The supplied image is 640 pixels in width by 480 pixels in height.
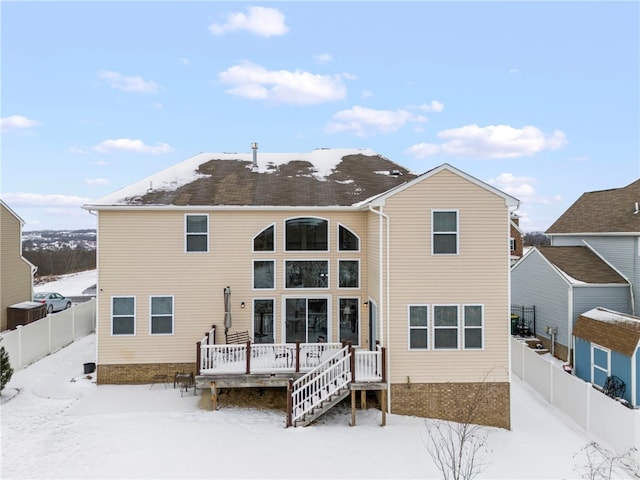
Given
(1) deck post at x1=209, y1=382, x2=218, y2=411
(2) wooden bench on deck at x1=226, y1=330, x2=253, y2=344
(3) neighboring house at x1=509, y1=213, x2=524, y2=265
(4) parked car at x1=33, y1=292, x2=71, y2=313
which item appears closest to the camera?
(1) deck post at x1=209, y1=382, x2=218, y2=411

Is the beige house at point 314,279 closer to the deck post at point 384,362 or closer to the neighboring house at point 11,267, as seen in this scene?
the deck post at point 384,362

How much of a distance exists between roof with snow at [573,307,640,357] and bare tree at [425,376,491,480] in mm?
5149

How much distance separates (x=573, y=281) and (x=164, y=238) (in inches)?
634

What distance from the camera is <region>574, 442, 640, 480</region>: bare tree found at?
30.6 feet

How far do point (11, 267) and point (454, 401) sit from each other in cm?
2042

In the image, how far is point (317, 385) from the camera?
1092 centimetres

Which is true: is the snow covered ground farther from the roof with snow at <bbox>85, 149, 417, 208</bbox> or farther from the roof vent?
the roof vent

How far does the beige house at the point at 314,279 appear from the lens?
11.6 metres

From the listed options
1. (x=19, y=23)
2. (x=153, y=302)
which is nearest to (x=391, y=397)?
(x=153, y=302)

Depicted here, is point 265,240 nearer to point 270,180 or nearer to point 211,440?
point 270,180

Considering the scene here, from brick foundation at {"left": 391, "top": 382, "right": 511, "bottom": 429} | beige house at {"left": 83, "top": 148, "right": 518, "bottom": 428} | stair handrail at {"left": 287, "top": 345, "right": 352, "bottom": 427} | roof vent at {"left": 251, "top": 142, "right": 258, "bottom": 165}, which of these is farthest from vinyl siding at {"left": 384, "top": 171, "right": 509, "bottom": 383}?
roof vent at {"left": 251, "top": 142, "right": 258, "bottom": 165}

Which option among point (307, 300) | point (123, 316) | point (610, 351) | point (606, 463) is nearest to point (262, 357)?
point (307, 300)

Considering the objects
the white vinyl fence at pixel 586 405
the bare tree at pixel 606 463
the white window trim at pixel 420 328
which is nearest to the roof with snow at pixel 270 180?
the white window trim at pixel 420 328

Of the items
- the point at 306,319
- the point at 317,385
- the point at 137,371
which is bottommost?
the point at 137,371
